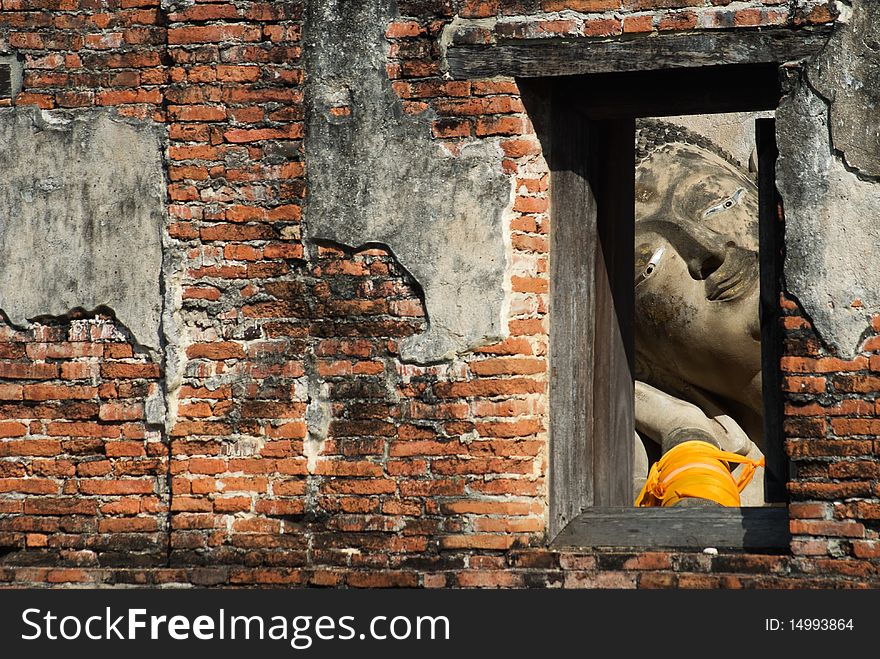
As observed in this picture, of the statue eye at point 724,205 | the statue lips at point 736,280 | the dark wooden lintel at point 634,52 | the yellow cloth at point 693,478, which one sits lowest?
the yellow cloth at point 693,478

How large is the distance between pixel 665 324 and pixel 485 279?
15.5 ft

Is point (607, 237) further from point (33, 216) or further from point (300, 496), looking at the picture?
point (33, 216)

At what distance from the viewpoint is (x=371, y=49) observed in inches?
224

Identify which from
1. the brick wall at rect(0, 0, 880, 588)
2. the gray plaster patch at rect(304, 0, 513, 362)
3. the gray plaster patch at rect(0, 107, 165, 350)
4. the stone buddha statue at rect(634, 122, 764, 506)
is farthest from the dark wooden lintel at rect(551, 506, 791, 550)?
the stone buddha statue at rect(634, 122, 764, 506)

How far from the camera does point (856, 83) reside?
5.35 m

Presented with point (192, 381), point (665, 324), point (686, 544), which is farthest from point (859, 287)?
point (665, 324)

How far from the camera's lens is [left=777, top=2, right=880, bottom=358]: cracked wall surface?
209 inches

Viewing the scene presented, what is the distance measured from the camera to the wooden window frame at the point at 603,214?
18.0ft

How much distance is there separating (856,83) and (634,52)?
81 cm

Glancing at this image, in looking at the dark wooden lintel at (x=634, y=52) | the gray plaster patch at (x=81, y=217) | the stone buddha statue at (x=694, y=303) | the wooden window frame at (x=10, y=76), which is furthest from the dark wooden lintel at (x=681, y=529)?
the stone buddha statue at (x=694, y=303)

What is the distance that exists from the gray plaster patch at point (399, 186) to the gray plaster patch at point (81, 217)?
68cm

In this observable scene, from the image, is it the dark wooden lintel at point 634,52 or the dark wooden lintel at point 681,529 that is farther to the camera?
the dark wooden lintel at point 681,529

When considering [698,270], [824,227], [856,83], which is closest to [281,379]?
[824,227]

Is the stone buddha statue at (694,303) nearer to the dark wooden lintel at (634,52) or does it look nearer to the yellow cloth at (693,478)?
the yellow cloth at (693,478)
